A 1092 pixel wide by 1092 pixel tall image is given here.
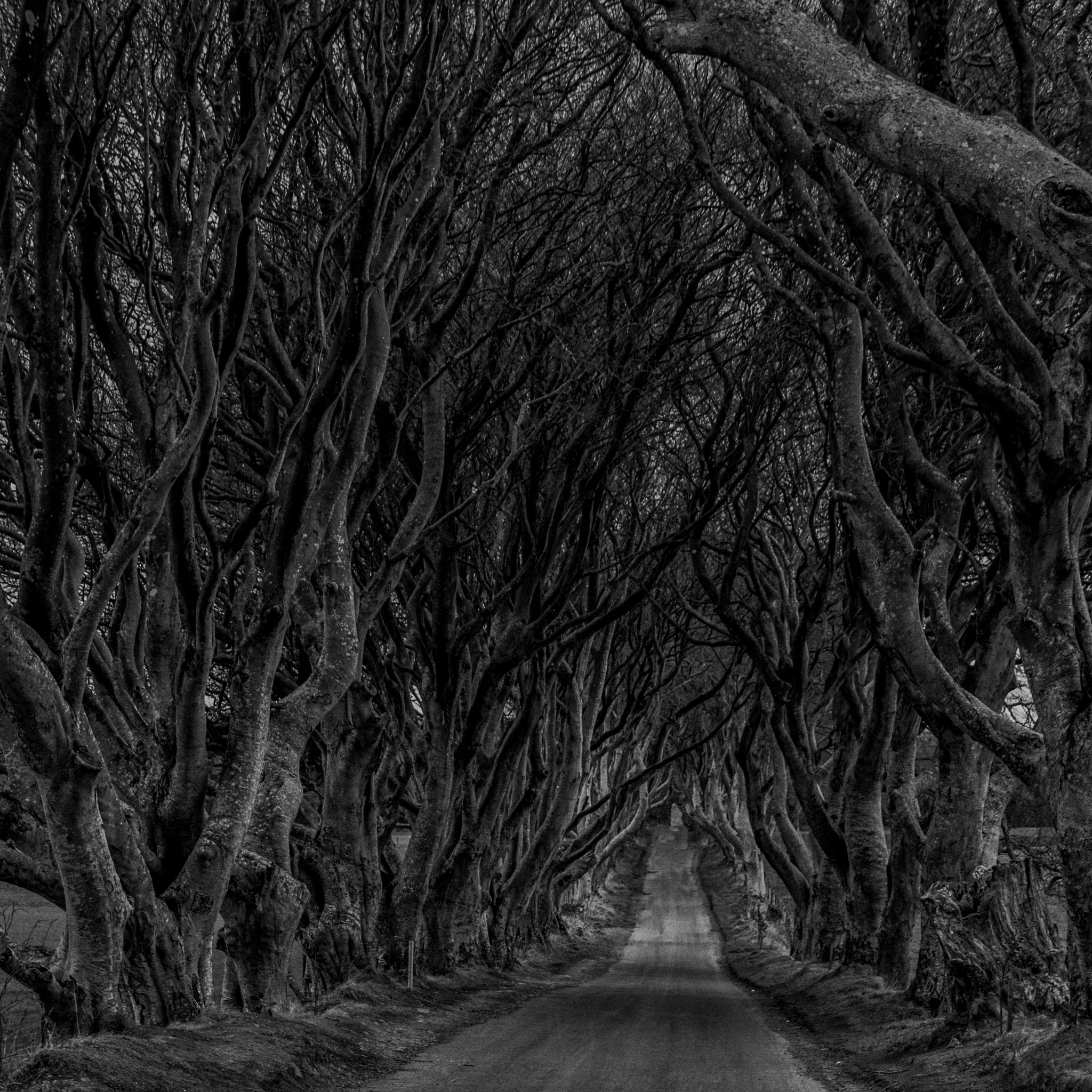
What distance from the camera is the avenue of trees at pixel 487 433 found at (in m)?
7.86

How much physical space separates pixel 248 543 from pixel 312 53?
469cm

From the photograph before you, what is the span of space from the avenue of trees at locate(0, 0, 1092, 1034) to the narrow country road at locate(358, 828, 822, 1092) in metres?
1.83

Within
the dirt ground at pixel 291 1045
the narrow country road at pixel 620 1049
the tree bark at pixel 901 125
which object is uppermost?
the tree bark at pixel 901 125

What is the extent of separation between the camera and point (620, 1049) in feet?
42.4

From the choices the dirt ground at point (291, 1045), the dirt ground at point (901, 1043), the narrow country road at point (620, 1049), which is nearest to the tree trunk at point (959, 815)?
the dirt ground at point (901, 1043)

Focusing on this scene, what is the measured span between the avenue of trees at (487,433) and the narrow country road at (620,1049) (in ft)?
6.00

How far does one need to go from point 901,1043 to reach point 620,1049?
9.72ft

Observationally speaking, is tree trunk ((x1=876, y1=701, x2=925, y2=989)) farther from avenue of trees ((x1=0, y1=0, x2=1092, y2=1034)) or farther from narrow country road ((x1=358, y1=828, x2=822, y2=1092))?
narrow country road ((x1=358, y1=828, x2=822, y2=1092))

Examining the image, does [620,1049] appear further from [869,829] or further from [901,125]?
[901,125]

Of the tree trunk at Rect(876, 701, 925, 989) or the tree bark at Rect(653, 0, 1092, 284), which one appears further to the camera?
the tree trunk at Rect(876, 701, 925, 989)

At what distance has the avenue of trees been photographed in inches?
309

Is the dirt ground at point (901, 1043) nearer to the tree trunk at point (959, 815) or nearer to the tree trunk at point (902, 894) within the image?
the tree trunk at point (902, 894)

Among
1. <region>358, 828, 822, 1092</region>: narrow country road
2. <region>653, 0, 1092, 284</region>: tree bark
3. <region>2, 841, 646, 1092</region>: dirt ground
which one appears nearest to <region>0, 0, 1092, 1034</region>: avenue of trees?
<region>653, 0, 1092, 284</region>: tree bark

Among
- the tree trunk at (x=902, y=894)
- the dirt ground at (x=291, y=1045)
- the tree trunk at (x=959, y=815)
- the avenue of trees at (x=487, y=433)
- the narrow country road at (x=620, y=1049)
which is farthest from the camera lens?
the tree trunk at (x=902, y=894)
